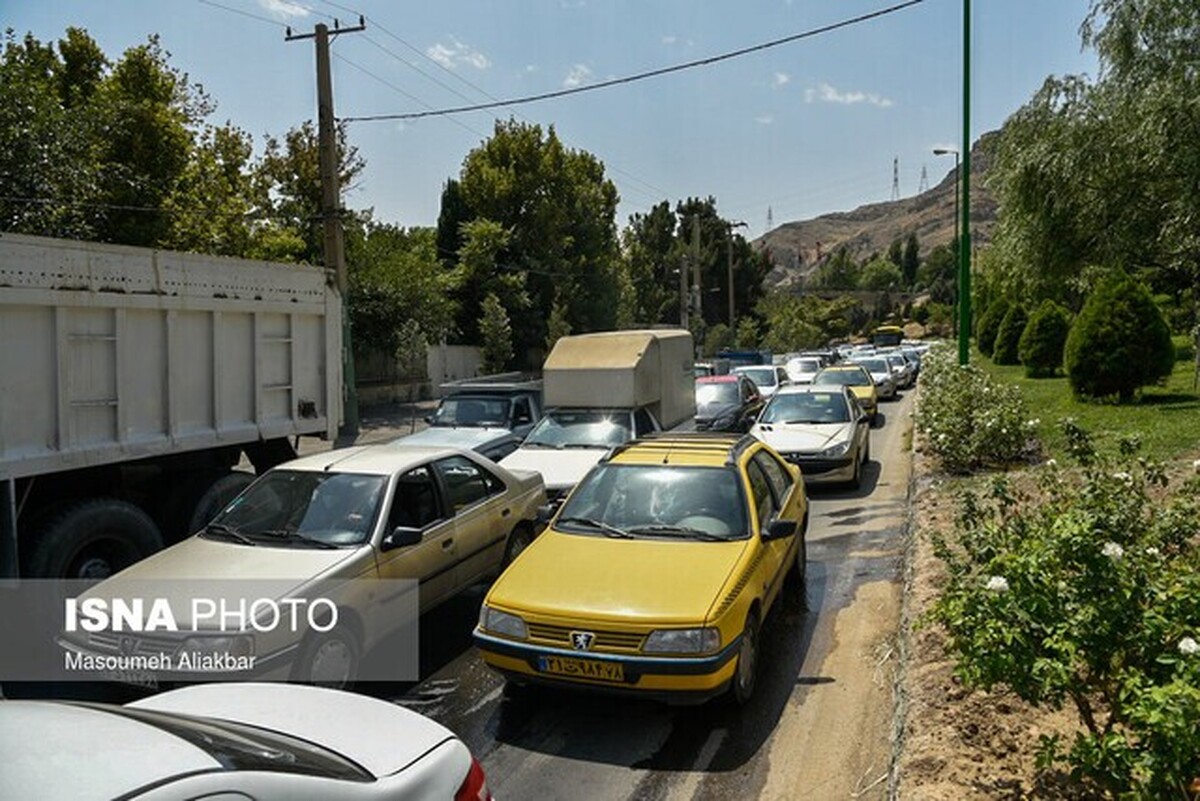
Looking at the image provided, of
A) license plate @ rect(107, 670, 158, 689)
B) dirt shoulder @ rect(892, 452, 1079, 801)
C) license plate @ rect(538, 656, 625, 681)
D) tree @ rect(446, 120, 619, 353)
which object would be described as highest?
tree @ rect(446, 120, 619, 353)

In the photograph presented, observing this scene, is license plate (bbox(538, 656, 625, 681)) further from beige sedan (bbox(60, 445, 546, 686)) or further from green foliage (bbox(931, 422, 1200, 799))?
green foliage (bbox(931, 422, 1200, 799))

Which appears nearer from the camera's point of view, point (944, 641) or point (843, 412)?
point (944, 641)

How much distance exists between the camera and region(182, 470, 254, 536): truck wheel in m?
7.85

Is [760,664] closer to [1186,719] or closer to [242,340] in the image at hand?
[1186,719]

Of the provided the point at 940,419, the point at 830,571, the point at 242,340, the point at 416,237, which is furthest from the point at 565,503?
the point at 416,237

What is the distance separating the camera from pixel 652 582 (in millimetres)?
5156

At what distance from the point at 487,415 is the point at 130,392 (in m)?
6.38

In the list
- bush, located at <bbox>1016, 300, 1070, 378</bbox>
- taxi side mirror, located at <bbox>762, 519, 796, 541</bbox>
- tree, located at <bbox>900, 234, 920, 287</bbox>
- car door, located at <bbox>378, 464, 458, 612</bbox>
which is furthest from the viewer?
tree, located at <bbox>900, 234, 920, 287</bbox>

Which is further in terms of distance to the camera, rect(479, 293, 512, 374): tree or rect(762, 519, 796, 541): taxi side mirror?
rect(479, 293, 512, 374): tree

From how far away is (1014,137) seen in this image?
21.8 m

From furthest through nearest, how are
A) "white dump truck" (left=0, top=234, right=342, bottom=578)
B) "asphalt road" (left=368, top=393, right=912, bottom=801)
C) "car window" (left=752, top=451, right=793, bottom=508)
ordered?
"car window" (left=752, top=451, right=793, bottom=508), "white dump truck" (left=0, top=234, right=342, bottom=578), "asphalt road" (left=368, top=393, right=912, bottom=801)

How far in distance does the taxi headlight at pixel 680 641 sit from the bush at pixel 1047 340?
24239 millimetres

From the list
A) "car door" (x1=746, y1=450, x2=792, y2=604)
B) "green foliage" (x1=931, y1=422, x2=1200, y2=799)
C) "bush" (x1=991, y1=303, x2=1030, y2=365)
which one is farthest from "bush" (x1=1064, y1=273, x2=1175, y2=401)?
"bush" (x1=991, y1=303, x2=1030, y2=365)

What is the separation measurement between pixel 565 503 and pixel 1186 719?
Answer: 4218 mm
